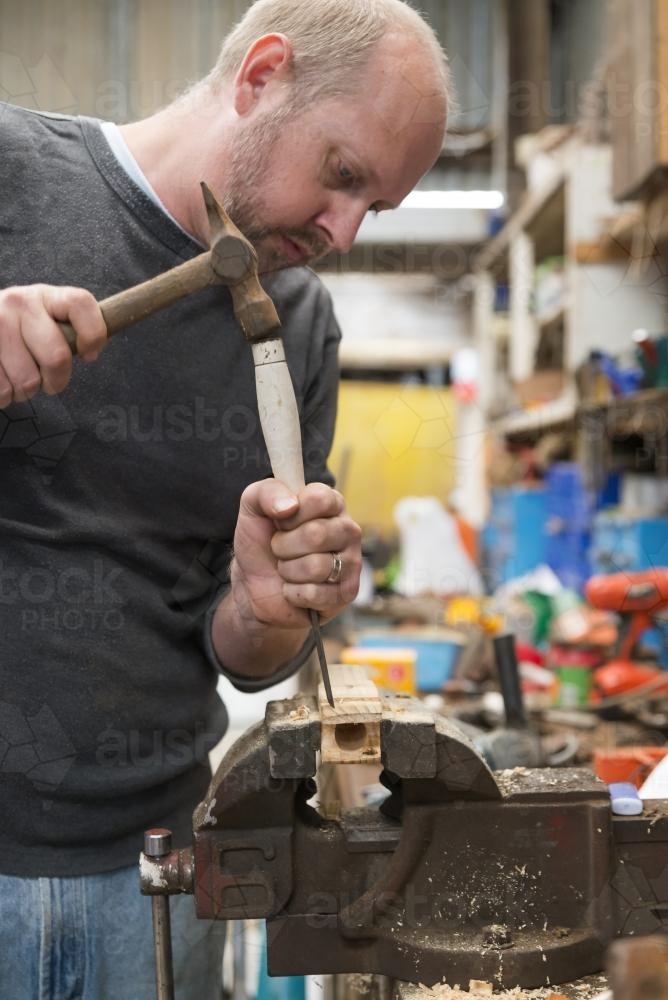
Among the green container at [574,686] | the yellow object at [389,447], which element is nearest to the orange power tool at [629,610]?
the green container at [574,686]

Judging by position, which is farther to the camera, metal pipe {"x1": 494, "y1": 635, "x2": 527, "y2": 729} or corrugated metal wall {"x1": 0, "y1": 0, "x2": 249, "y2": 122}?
corrugated metal wall {"x1": 0, "y1": 0, "x2": 249, "y2": 122}

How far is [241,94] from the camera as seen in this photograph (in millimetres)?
1088

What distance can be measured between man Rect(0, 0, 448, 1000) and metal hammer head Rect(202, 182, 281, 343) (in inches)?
6.4

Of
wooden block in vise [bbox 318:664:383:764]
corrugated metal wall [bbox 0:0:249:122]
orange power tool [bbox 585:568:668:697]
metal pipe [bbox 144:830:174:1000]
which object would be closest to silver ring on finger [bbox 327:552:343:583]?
wooden block in vise [bbox 318:664:383:764]

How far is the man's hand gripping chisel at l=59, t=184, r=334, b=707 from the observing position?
0.89m

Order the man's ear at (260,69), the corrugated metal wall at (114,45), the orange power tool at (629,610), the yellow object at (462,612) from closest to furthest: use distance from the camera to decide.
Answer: the man's ear at (260,69) < the orange power tool at (629,610) < the yellow object at (462,612) < the corrugated metal wall at (114,45)

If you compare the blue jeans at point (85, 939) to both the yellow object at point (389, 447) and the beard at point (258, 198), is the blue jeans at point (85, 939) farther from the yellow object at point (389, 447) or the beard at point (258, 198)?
the yellow object at point (389, 447)

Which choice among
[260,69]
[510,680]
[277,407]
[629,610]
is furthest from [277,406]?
[629,610]

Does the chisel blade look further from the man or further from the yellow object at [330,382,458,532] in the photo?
the yellow object at [330,382,458,532]

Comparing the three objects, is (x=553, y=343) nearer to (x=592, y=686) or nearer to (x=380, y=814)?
(x=592, y=686)

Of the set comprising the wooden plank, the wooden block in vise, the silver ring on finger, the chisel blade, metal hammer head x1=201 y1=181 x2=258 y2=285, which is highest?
the wooden plank

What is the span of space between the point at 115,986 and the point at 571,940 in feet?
1.97

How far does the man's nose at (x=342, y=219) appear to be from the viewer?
1.08m

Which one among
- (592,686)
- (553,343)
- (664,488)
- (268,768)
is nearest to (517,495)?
(553,343)
